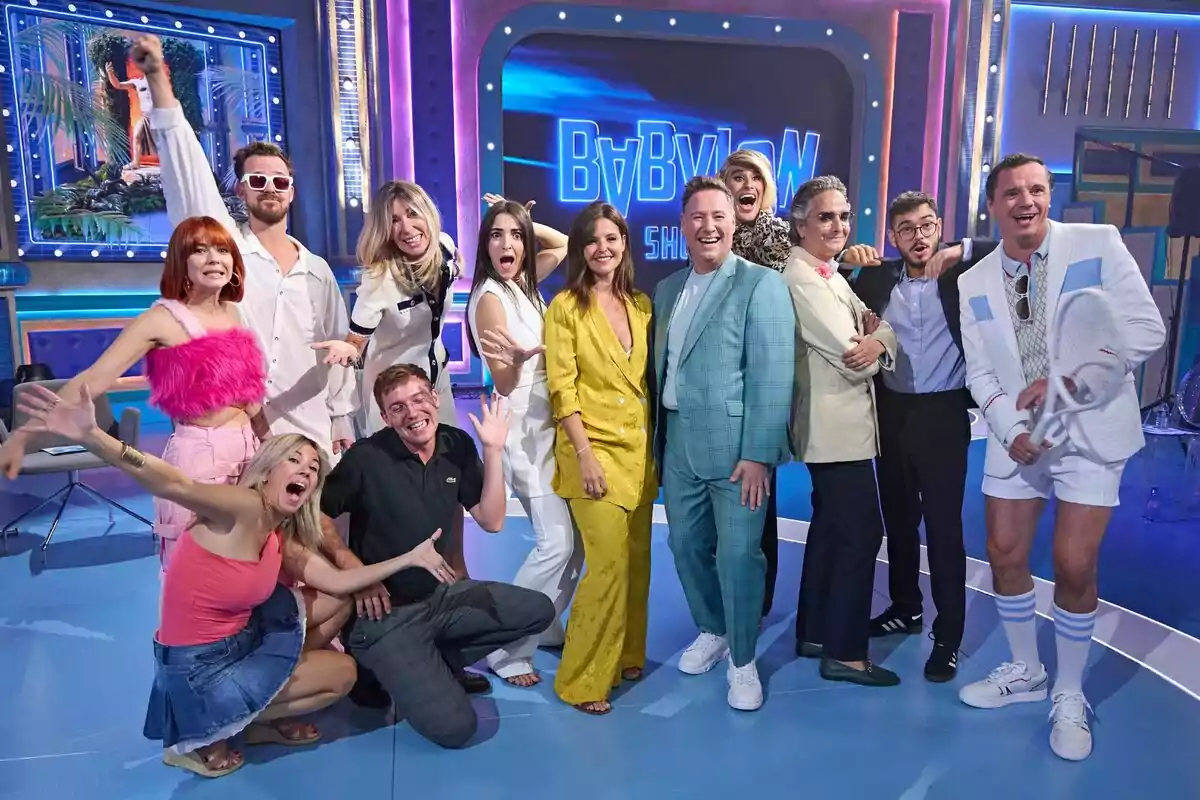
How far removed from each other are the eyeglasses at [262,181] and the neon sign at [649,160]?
20.5 ft

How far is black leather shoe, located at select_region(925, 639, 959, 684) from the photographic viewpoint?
3.09m

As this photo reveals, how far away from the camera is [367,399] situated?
3.23m

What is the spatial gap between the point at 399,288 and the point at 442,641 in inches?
49.5

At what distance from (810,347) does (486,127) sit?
20.5 ft

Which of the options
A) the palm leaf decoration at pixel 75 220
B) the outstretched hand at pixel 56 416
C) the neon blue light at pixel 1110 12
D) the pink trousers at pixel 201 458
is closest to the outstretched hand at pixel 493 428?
the pink trousers at pixel 201 458

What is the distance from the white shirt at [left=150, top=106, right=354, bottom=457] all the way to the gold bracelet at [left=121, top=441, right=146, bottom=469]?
72cm

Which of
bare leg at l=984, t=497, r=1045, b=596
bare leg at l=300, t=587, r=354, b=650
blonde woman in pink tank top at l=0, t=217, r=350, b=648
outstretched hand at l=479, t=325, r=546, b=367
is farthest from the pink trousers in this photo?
bare leg at l=984, t=497, r=1045, b=596

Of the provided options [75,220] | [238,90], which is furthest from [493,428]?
[238,90]

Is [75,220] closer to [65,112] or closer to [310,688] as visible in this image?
[65,112]

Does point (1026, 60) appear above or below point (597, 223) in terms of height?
above

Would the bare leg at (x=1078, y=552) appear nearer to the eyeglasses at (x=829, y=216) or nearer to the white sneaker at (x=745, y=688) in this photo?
the white sneaker at (x=745, y=688)

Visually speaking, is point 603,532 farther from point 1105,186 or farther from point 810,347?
point 1105,186

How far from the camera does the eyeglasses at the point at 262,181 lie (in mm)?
2934

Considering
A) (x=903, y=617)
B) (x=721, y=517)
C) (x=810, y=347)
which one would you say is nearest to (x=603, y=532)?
(x=721, y=517)
